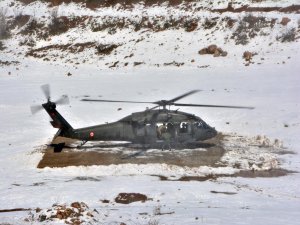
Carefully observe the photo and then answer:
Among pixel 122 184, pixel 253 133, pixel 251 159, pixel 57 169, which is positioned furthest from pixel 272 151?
pixel 57 169

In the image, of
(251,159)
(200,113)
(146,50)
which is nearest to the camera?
(251,159)

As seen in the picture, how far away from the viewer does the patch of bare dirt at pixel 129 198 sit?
15797 mm

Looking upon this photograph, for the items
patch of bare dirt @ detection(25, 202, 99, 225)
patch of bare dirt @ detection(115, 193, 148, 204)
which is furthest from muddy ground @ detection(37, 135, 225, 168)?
patch of bare dirt @ detection(25, 202, 99, 225)

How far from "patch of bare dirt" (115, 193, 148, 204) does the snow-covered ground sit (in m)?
0.28

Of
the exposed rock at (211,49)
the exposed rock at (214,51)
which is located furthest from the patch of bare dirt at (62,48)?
the exposed rock at (211,49)

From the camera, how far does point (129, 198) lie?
16047mm

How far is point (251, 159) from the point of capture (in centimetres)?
2156

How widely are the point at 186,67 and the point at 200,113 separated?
56.4 ft

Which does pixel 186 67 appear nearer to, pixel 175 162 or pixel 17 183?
pixel 175 162

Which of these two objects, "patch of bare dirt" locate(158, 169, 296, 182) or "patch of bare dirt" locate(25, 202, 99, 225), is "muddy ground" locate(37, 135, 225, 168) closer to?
"patch of bare dirt" locate(158, 169, 296, 182)

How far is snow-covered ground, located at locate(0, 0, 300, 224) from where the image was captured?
15.0 meters

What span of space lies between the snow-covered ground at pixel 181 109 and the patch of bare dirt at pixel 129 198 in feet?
0.91

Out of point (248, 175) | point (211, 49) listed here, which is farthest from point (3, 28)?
point (248, 175)

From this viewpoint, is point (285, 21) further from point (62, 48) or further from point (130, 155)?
point (130, 155)
